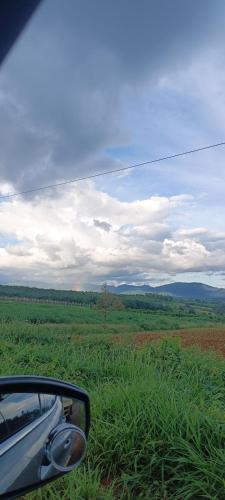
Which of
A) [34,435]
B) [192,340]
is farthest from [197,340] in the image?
[34,435]

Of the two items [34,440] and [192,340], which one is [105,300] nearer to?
[192,340]

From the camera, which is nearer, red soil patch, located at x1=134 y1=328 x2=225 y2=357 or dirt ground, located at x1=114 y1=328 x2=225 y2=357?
dirt ground, located at x1=114 y1=328 x2=225 y2=357

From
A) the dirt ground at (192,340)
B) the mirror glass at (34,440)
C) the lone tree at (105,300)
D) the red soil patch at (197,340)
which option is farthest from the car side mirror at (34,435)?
the lone tree at (105,300)

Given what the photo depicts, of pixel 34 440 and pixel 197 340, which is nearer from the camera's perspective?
pixel 34 440

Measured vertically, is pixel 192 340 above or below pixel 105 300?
below

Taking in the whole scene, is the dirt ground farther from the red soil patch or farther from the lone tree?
the lone tree

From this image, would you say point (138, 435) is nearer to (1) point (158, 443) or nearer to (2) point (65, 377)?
(1) point (158, 443)

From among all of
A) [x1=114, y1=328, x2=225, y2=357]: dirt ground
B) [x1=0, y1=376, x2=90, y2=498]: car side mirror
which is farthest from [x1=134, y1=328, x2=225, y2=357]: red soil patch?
[x1=0, y1=376, x2=90, y2=498]: car side mirror

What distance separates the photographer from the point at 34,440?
967mm

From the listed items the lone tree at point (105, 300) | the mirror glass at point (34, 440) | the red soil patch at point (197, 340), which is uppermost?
the lone tree at point (105, 300)

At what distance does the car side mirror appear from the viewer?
90 centimetres

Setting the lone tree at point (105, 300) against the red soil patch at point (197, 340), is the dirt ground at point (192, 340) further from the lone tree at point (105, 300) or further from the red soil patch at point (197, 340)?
the lone tree at point (105, 300)

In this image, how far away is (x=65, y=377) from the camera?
6672 mm

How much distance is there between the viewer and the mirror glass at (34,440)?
2.97ft
